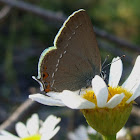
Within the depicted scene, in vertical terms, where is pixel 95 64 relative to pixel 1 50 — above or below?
above

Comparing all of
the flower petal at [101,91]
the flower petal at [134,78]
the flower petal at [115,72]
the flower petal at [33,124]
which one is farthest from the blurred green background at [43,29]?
the flower petal at [101,91]

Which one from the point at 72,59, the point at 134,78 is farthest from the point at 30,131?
the point at 134,78

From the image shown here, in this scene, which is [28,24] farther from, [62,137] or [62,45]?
[62,45]

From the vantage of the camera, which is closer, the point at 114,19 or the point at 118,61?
the point at 118,61

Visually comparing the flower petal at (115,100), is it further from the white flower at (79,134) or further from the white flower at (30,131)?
the white flower at (79,134)

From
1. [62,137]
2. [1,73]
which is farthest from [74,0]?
[62,137]

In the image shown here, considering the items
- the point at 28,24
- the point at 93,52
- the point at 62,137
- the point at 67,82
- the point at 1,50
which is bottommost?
Result: the point at 62,137
